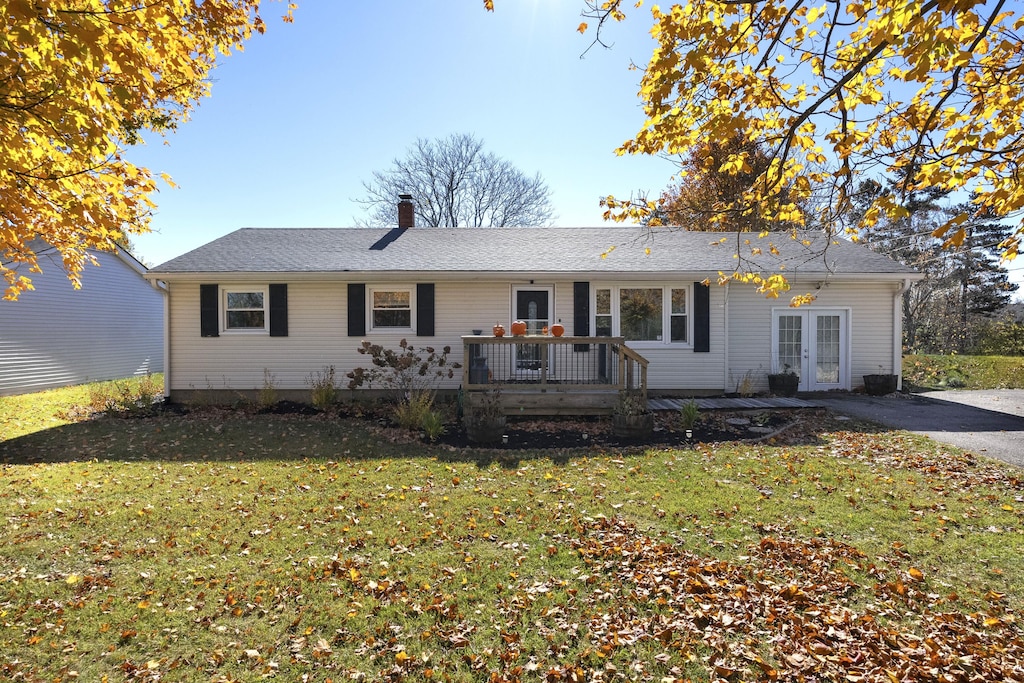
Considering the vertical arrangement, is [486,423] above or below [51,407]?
above

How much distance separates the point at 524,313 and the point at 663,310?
3212mm

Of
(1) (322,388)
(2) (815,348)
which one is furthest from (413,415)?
(2) (815,348)

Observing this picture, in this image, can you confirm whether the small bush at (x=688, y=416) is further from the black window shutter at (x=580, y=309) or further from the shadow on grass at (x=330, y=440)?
the black window shutter at (x=580, y=309)

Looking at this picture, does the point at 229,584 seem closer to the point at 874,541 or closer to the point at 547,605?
the point at 547,605

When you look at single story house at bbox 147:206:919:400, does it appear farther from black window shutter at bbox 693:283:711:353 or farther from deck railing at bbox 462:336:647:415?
deck railing at bbox 462:336:647:415

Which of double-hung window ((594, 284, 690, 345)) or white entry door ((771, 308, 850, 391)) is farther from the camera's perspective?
white entry door ((771, 308, 850, 391))

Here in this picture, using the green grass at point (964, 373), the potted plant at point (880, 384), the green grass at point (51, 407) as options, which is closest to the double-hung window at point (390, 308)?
the green grass at point (51, 407)

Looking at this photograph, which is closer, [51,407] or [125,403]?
[125,403]

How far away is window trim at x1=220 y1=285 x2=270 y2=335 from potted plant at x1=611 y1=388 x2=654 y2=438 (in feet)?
26.6

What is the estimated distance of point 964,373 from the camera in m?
15.3

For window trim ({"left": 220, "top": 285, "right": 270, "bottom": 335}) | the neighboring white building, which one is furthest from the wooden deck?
the neighboring white building

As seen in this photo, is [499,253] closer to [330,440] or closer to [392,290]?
[392,290]

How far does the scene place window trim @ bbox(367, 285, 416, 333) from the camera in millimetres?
11781

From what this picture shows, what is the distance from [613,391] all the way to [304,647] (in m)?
7.02
